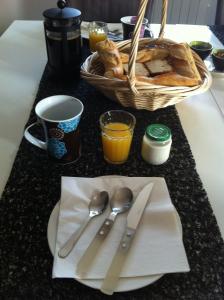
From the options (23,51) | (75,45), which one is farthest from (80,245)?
(23,51)

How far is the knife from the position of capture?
0.46 metres

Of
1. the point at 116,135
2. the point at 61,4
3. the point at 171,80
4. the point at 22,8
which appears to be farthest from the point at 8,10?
the point at 116,135

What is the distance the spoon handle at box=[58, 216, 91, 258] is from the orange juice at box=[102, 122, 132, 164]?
0.20 m

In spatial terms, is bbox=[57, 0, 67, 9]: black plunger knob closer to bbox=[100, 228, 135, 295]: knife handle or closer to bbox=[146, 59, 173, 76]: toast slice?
bbox=[146, 59, 173, 76]: toast slice

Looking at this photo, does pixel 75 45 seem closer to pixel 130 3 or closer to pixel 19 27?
pixel 19 27

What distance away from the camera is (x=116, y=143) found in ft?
2.25

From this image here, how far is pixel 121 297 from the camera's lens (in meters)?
0.46

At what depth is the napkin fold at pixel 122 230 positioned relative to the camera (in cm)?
48

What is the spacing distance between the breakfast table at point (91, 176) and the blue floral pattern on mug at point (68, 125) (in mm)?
97

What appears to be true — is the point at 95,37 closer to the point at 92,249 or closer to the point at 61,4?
the point at 61,4

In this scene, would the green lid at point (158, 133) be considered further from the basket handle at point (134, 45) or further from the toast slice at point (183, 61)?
the toast slice at point (183, 61)

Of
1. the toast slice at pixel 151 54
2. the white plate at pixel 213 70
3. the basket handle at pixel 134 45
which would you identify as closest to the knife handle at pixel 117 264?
the basket handle at pixel 134 45

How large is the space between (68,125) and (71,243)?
0.25 meters

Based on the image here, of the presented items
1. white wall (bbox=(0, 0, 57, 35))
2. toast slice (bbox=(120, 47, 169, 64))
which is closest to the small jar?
toast slice (bbox=(120, 47, 169, 64))
